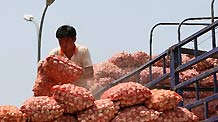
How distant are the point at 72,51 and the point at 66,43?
0.13m

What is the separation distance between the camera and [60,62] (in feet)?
15.6

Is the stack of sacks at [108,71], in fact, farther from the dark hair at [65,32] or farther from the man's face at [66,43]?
the dark hair at [65,32]

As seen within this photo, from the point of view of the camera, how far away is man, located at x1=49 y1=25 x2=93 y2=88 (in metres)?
5.51

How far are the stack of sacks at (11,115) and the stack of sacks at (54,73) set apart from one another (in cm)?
70

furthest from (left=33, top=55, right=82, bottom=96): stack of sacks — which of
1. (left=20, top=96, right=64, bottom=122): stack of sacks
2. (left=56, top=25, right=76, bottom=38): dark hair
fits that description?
(left=56, top=25, right=76, bottom=38): dark hair

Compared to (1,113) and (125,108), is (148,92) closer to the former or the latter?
(125,108)

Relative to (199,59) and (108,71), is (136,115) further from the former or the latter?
(108,71)

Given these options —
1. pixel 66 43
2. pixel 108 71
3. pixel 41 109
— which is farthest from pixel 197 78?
pixel 108 71

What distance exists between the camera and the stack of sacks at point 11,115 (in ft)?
13.5

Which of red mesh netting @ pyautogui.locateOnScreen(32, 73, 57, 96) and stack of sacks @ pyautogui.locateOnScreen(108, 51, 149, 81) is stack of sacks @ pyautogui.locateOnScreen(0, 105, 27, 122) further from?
stack of sacks @ pyautogui.locateOnScreen(108, 51, 149, 81)

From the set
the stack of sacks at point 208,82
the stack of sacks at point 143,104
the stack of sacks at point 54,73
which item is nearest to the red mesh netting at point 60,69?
the stack of sacks at point 54,73

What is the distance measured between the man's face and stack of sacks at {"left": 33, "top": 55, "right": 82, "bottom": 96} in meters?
0.66

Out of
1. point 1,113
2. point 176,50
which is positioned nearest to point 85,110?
point 1,113

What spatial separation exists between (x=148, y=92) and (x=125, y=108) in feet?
0.75
